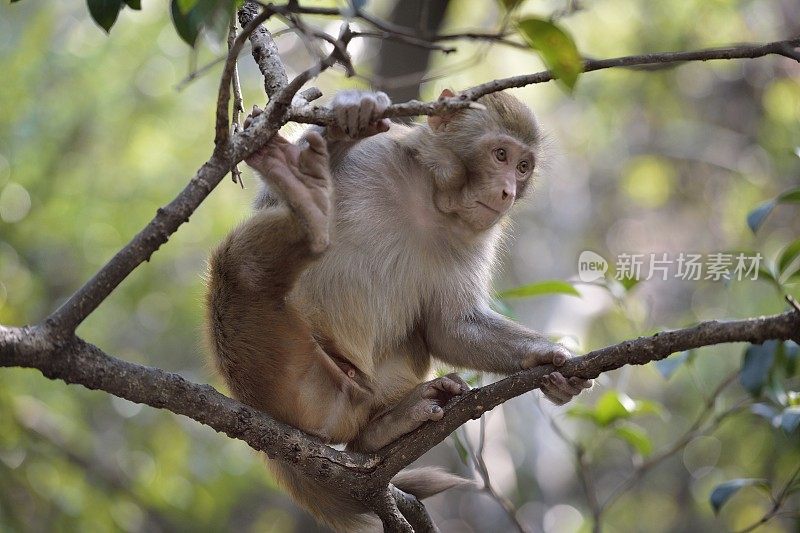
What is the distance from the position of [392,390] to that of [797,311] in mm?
1936

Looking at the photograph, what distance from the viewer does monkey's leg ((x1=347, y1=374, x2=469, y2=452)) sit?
11.8 ft

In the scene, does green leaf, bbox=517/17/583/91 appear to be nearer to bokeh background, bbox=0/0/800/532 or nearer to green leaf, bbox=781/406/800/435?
bokeh background, bbox=0/0/800/532

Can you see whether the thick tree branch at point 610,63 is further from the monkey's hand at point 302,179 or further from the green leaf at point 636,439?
the green leaf at point 636,439

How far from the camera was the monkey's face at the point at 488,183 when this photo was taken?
407 cm

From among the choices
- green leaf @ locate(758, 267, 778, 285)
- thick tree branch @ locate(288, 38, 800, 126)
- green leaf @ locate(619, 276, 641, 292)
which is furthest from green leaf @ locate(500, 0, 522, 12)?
green leaf @ locate(619, 276, 641, 292)

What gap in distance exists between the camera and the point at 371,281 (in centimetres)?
402

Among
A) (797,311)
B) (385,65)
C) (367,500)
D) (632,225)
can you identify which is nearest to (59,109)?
(385,65)

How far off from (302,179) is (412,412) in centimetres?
106

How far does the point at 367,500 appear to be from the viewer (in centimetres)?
351

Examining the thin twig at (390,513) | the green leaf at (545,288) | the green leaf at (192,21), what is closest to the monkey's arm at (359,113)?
the green leaf at (192,21)

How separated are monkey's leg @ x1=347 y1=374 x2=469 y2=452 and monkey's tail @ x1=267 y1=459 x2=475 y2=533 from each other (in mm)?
248

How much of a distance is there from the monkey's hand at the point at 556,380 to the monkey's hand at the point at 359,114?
1.08m

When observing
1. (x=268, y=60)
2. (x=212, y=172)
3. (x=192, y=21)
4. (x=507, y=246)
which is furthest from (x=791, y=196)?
(x=192, y=21)

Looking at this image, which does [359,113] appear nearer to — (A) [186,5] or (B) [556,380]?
(A) [186,5]
